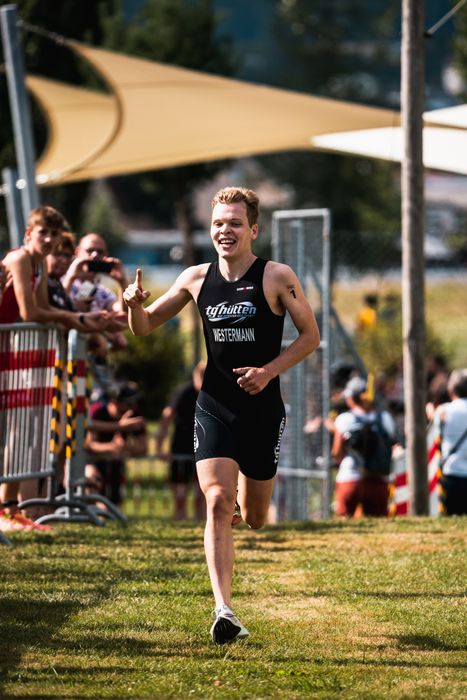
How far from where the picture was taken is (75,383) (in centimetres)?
1047

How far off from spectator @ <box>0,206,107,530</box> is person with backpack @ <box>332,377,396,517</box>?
3.44m

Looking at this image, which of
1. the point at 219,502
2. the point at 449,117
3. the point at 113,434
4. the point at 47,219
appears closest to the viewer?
the point at 219,502

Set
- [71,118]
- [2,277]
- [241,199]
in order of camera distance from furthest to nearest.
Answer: [71,118] < [2,277] < [241,199]

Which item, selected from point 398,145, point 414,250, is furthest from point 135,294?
point 398,145

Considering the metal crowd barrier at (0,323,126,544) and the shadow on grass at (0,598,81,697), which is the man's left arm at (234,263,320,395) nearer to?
the shadow on grass at (0,598,81,697)

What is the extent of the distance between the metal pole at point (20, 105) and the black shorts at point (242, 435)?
7.96m

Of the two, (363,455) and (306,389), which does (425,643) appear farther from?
(306,389)

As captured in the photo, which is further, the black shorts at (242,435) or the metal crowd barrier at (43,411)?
the metal crowd barrier at (43,411)

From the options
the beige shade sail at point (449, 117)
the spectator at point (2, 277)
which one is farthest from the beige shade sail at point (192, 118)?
the spectator at point (2, 277)

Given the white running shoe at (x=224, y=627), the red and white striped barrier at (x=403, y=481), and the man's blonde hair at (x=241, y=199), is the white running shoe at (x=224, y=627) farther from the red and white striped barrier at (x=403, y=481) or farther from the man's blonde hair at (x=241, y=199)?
the red and white striped barrier at (x=403, y=481)

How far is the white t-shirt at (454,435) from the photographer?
42.2ft

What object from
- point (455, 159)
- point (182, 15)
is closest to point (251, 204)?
point (455, 159)

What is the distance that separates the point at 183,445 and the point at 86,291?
462cm

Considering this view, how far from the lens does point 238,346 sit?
660cm
